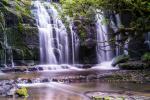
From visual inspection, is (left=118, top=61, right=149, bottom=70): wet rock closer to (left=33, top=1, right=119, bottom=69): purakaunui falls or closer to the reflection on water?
(left=33, top=1, right=119, bottom=69): purakaunui falls

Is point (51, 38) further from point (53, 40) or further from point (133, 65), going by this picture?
point (133, 65)

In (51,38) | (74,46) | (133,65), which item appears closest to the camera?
(133,65)

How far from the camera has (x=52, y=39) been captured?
965 inches

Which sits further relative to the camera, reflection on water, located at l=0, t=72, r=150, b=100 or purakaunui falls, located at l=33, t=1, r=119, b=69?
purakaunui falls, located at l=33, t=1, r=119, b=69

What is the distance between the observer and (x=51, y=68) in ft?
73.1

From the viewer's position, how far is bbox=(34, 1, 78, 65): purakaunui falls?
79.0 feet

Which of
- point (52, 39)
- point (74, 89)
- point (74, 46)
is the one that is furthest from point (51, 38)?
point (74, 89)

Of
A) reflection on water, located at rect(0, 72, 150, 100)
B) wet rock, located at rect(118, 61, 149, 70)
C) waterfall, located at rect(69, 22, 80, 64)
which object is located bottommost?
reflection on water, located at rect(0, 72, 150, 100)

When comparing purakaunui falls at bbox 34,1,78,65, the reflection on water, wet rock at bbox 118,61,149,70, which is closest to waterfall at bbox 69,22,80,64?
purakaunui falls at bbox 34,1,78,65

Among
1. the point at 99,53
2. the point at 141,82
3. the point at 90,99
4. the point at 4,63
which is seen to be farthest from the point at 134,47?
the point at 90,99

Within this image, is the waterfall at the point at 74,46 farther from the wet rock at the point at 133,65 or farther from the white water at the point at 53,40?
the wet rock at the point at 133,65

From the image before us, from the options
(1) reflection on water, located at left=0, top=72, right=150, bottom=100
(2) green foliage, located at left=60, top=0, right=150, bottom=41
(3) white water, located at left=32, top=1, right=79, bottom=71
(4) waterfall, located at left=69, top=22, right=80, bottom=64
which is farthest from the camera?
(4) waterfall, located at left=69, top=22, right=80, bottom=64

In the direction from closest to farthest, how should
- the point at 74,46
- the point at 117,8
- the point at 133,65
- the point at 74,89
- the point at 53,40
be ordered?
the point at 117,8, the point at 74,89, the point at 133,65, the point at 53,40, the point at 74,46

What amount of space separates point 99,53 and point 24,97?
16017 mm
